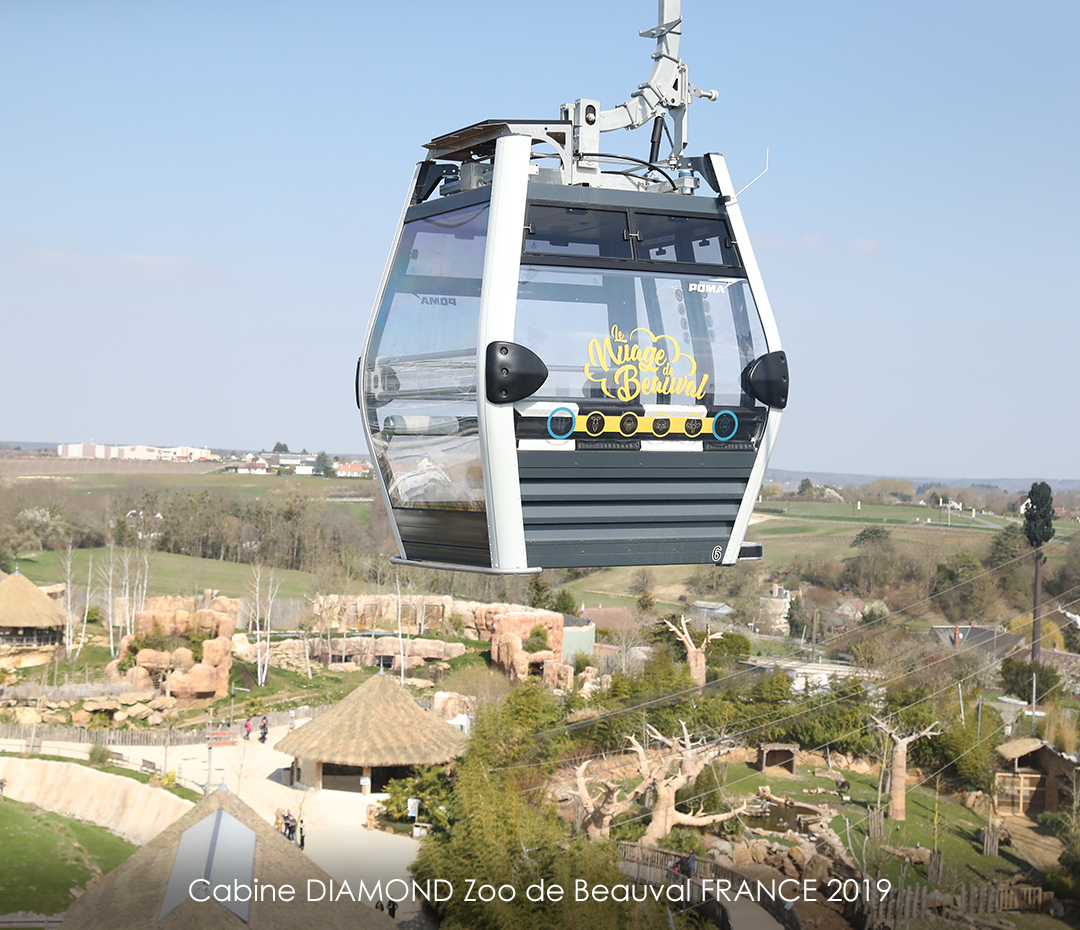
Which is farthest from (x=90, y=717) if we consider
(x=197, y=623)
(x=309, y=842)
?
(x=309, y=842)

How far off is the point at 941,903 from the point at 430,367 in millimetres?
17883

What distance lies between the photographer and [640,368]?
3.54 metres

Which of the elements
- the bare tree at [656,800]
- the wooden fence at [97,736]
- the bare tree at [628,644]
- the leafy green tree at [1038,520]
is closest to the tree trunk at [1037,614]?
the leafy green tree at [1038,520]

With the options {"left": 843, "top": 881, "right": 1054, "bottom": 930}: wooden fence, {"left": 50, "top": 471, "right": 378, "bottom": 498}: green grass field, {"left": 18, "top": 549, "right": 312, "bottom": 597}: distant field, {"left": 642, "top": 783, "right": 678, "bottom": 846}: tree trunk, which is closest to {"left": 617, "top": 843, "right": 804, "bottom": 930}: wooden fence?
{"left": 642, "top": 783, "right": 678, "bottom": 846}: tree trunk

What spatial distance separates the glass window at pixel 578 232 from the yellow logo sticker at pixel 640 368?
28cm

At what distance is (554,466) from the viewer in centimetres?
348

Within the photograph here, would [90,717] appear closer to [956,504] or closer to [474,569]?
[474,569]

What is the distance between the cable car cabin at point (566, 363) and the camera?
11.0 ft

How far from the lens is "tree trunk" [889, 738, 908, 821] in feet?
79.0

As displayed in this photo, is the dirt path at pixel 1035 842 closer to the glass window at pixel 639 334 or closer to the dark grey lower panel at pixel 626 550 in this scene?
the dark grey lower panel at pixel 626 550

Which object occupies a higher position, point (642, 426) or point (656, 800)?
point (642, 426)

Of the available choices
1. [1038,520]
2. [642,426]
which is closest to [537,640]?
[1038,520]

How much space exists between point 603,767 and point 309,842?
7732 millimetres

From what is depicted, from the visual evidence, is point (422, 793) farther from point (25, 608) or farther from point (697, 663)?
point (25, 608)
